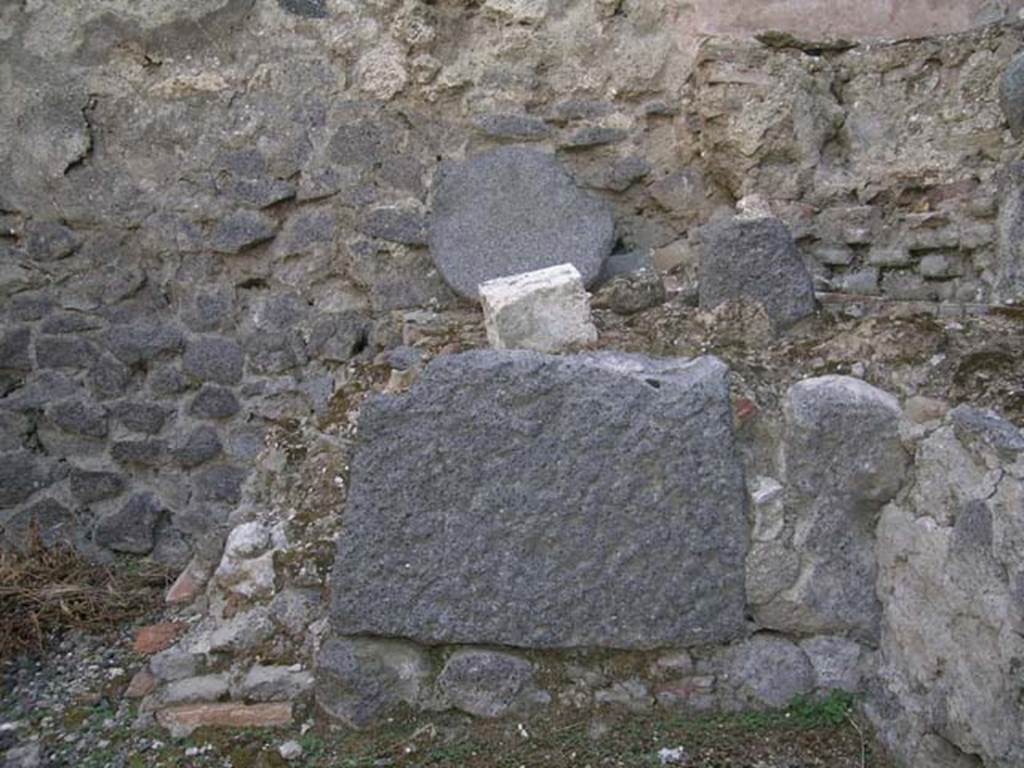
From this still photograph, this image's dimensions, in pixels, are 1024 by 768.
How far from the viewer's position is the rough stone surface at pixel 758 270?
2203 mm

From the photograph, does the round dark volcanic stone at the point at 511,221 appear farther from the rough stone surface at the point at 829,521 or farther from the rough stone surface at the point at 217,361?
→ the rough stone surface at the point at 829,521

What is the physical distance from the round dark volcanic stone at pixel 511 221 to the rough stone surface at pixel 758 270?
3.26 feet

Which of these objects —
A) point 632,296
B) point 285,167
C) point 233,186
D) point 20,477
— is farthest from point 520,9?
point 20,477

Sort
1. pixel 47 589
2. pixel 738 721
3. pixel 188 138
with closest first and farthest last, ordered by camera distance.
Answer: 1. pixel 738 721
2. pixel 47 589
3. pixel 188 138

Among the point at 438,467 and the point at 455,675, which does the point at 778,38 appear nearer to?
the point at 438,467

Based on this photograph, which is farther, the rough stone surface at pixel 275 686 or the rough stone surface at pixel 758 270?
the rough stone surface at pixel 758 270

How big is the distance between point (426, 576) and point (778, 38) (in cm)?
235

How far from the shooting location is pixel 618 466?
6.40 ft

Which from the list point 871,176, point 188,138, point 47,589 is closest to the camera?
point 47,589

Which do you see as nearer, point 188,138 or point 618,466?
point 618,466

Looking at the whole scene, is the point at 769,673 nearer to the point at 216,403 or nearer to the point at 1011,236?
the point at 1011,236

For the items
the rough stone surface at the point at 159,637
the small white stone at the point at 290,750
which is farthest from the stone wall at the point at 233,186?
the small white stone at the point at 290,750

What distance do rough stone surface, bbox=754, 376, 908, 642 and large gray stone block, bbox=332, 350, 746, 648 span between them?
4.1 inches

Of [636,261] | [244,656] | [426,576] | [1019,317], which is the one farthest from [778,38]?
[244,656]
